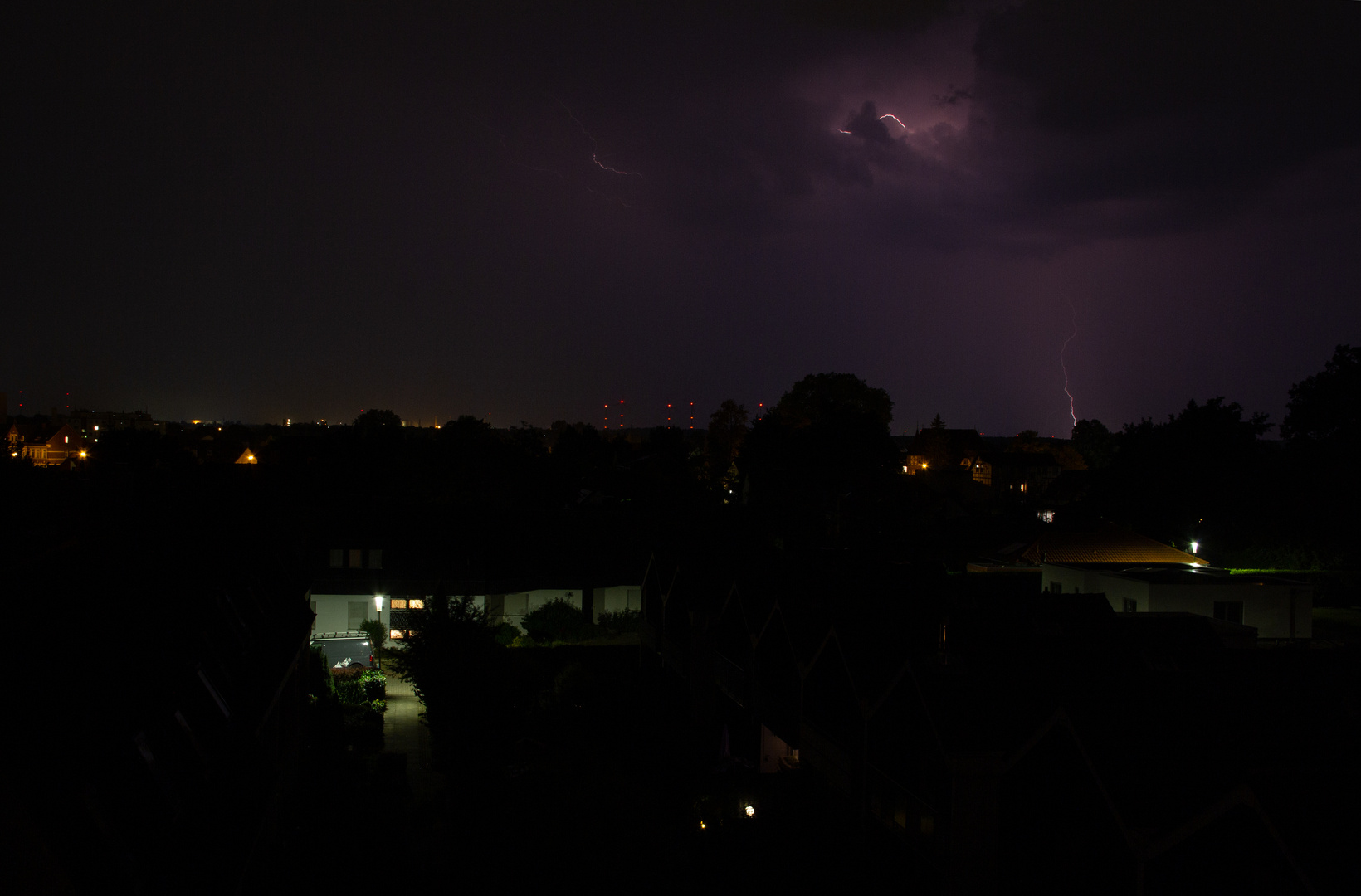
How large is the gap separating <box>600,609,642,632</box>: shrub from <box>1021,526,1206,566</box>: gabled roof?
15471 mm

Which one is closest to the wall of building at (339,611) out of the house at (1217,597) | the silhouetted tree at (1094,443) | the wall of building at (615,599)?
the wall of building at (615,599)

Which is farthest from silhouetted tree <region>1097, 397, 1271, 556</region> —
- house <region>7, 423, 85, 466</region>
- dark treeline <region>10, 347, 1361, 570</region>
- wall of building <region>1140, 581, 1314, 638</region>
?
house <region>7, 423, 85, 466</region>

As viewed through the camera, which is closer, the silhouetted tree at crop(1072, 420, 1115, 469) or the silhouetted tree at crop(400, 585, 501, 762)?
the silhouetted tree at crop(400, 585, 501, 762)

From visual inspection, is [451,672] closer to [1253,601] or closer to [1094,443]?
[1253,601]

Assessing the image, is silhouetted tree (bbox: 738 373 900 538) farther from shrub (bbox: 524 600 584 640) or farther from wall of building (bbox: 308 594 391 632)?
wall of building (bbox: 308 594 391 632)

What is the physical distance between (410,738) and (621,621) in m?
13.4

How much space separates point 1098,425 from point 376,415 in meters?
89.2

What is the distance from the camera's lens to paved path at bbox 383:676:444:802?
1894cm

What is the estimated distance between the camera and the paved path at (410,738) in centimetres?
1894

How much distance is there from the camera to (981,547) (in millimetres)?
47844

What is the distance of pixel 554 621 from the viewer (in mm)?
33156

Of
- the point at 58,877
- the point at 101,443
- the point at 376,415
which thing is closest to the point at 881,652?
the point at 58,877

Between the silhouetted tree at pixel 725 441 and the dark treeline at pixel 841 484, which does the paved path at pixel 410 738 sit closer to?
the dark treeline at pixel 841 484

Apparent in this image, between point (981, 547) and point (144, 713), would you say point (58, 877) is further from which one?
point (981, 547)
